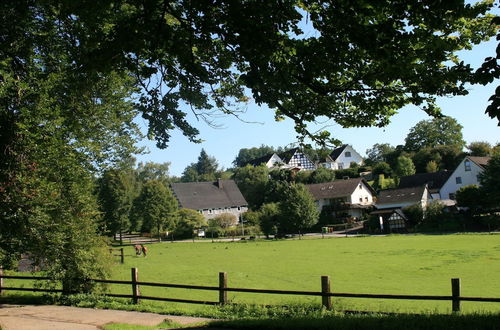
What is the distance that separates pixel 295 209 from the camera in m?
54.2

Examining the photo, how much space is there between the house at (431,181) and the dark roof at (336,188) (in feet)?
19.5

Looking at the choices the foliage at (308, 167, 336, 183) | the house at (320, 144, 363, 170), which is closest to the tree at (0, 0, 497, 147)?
the foliage at (308, 167, 336, 183)

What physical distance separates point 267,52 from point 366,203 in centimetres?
6753

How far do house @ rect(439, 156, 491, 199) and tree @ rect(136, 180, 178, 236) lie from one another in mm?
39682

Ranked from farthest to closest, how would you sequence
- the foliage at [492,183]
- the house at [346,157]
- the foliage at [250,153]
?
the foliage at [250,153] < the house at [346,157] < the foliage at [492,183]

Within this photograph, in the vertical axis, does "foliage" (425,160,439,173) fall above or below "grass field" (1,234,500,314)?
above

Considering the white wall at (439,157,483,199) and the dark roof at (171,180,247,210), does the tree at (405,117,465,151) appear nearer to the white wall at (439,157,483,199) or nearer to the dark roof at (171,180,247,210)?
the white wall at (439,157,483,199)

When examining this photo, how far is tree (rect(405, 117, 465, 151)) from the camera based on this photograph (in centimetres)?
8462

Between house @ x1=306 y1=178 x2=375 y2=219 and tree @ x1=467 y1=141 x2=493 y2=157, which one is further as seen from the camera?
tree @ x1=467 y1=141 x2=493 y2=157

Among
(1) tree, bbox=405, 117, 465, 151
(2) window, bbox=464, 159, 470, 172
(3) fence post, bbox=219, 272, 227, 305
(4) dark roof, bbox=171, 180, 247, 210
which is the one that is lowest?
(3) fence post, bbox=219, 272, 227, 305

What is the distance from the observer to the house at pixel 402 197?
60.5 m

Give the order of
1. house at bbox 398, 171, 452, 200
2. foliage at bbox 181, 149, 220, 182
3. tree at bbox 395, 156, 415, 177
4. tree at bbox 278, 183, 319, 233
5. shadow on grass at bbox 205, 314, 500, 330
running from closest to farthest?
1. shadow on grass at bbox 205, 314, 500, 330
2. tree at bbox 278, 183, 319, 233
3. house at bbox 398, 171, 452, 200
4. tree at bbox 395, 156, 415, 177
5. foliage at bbox 181, 149, 220, 182

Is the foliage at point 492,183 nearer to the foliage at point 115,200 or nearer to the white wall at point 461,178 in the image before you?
the white wall at point 461,178

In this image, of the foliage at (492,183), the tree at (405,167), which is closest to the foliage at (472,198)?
the foliage at (492,183)
